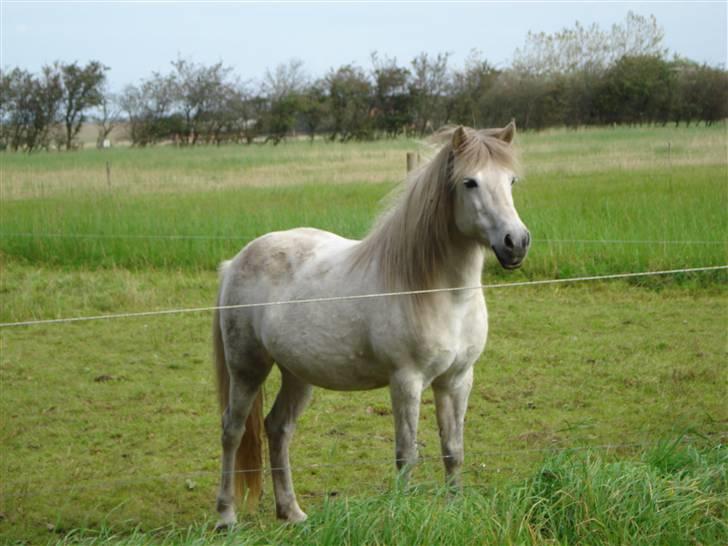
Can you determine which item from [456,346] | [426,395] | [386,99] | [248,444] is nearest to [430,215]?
[456,346]

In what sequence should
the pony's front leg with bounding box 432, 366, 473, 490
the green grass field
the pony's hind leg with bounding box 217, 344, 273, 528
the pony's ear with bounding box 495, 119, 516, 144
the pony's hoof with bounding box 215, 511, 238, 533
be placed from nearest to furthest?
the green grass field < the pony's ear with bounding box 495, 119, 516, 144 < the pony's front leg with bounding box 432, 366, 473, 490 < the pony's hoof with bounding box 215, 511, 238, 533 < the pony's hind leg with bounding box 217, 344, 273, 528

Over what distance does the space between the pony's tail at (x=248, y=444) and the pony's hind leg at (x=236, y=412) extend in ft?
0.06

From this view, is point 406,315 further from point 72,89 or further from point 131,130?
point 131,130

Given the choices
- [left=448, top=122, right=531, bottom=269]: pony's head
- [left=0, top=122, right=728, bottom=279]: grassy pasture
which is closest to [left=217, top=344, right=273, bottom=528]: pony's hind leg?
[left=448, top=122, right=531, bottom=269]: pony's head

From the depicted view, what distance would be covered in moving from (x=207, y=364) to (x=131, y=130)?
891 inches

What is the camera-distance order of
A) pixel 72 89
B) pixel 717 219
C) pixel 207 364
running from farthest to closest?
pixel 72 89 → pixel 717 219 → pixel 207 364

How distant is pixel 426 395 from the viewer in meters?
6.32

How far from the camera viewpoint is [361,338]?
3768 millimetres

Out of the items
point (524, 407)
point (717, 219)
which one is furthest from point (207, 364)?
point (717, 219)

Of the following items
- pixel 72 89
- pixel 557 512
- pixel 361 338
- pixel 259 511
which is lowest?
pixel 259 511

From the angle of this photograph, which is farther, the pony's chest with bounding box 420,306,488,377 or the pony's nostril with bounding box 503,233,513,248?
the pony's chest with bounding box 420,306,488,377

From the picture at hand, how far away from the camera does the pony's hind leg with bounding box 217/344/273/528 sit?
425 cm

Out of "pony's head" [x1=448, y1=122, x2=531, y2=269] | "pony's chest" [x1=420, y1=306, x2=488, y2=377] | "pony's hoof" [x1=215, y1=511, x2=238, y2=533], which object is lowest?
"pony's hoof" [x1=215, y1=511, x2=238, y2=533]

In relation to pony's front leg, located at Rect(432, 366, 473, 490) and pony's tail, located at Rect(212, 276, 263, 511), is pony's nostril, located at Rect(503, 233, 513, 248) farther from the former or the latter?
pony's tail, located at Rect(212, 276, 263, 511)
